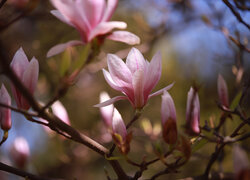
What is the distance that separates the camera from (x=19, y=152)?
115cm

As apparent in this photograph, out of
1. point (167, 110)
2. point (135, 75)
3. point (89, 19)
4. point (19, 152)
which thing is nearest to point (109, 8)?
point (89, 19)

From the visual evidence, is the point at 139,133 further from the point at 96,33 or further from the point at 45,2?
the point at 45,2

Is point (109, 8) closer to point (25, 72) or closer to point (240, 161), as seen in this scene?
point (25, 72)

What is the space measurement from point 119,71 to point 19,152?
0.75 meters

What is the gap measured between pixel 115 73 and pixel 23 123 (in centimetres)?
226

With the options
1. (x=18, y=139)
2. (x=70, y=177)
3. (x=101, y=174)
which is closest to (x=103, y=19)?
(x=18, y=139)

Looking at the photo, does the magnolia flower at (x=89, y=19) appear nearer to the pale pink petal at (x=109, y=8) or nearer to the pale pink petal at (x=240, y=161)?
the pale pink petal at (x=109, y=8)

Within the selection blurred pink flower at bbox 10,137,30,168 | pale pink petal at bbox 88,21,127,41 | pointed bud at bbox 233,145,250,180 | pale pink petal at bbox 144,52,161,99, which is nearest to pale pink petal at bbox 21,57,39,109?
pale pink petal at bbox 88,21,127,41

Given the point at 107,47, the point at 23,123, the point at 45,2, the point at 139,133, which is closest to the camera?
the point at 139,133

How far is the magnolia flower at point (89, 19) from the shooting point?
21.8 inches

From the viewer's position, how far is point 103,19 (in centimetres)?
60

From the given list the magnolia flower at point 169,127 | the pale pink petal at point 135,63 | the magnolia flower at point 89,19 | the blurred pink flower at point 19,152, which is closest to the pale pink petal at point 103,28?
the magnolia flower at point 89,19

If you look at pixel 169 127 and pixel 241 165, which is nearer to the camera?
pixel 241 165

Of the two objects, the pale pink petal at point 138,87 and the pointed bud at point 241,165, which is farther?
the pale pink petal at point 138,87
